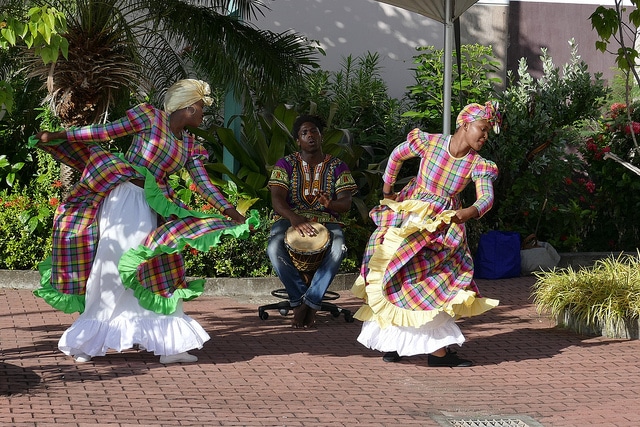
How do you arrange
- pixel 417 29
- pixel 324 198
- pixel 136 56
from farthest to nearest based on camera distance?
pixel 417 29 → pixel 136 56 → pixel 324 198

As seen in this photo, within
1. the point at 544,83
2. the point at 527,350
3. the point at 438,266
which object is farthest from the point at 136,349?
the point at 544,83

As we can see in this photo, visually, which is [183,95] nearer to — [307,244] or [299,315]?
[307,244]

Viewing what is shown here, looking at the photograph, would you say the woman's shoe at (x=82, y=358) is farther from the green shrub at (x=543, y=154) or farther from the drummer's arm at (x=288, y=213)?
the green shrub at (x=543, y=154)

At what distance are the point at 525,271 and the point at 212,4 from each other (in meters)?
4.55

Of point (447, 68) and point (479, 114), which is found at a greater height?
point (447, 68)

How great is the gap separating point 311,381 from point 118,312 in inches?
54.2

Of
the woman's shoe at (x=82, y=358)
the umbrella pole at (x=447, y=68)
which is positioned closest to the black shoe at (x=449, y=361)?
the umbrella pole at (x=447, y=68)

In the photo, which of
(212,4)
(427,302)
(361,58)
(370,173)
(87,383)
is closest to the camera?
(87,383)

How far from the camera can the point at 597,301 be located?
861 centimetres

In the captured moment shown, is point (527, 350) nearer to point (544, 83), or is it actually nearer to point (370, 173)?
point (370, 173)

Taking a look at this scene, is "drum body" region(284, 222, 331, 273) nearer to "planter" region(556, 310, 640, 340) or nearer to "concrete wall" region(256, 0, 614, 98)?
"planter" region(556, 310, 640, 340)

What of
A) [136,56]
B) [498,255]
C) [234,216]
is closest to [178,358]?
[234,216]

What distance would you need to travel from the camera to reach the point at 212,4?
1033 centimetres

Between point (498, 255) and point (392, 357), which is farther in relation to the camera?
point (498, 255)
